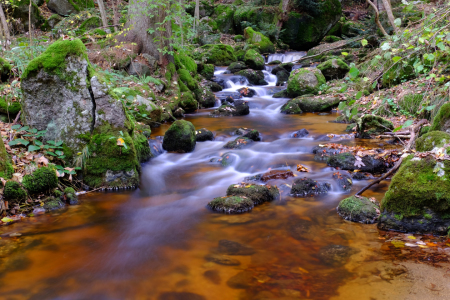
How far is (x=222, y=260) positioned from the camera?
3668 millimetres

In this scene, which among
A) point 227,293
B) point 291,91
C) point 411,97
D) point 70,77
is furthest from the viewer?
point 291,91

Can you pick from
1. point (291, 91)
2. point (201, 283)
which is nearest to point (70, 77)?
point (201, 283)

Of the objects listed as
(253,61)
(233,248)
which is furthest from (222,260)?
(253,61)

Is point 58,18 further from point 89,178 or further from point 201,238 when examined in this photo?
point 201,238

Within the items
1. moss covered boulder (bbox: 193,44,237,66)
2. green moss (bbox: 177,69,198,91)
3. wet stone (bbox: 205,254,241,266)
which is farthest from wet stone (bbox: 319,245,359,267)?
moss covered boulder (bbox: 193,44,237,66)

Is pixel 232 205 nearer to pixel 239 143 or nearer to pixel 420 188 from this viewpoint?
pixel 420 188

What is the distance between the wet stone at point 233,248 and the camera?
12.5 ft

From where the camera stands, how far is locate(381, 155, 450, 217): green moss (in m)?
3.74

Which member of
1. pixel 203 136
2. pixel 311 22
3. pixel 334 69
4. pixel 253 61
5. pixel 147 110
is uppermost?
pixel 311 22

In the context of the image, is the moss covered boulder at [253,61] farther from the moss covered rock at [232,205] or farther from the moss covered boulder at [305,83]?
the moss covered rock at [232,205]

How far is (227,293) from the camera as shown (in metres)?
3.10

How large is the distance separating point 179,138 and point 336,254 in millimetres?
5130

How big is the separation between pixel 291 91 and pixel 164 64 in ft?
19.4

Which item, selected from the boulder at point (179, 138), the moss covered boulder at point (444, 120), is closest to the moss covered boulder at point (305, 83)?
→ the boulder at point (179, 138)
